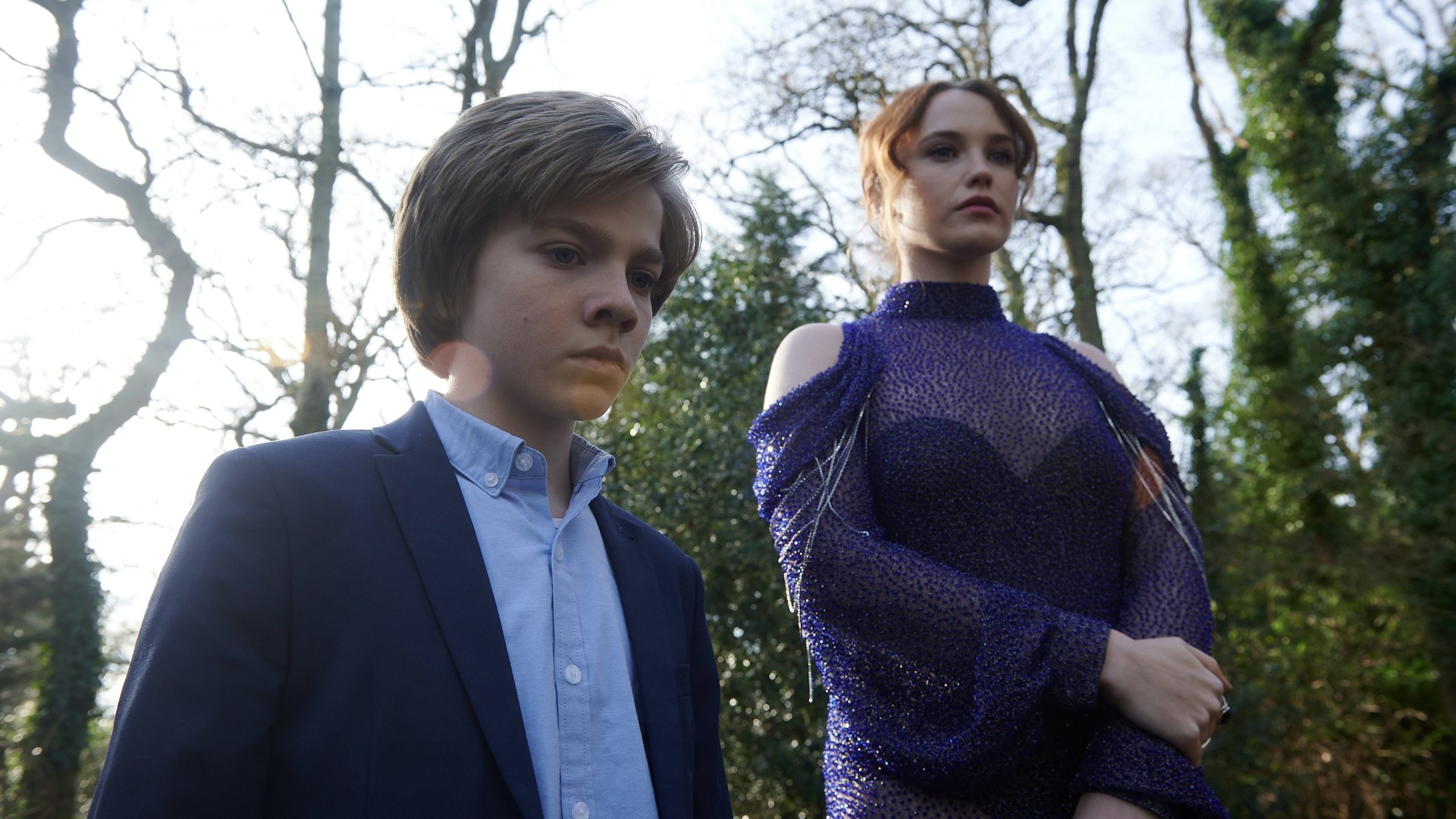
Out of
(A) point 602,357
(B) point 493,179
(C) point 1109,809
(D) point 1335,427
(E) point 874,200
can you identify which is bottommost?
(C) point 1109,809

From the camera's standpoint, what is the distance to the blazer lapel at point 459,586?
3.81 ft

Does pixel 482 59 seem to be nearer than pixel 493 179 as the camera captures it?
No

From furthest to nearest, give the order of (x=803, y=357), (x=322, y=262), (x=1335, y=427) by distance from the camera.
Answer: (x=1335, y=427)
(x=322, y=262)
(x=803, y=357)

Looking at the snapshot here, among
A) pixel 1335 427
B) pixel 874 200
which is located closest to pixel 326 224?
pixel 874 200

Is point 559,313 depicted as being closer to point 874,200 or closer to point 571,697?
point 571,697

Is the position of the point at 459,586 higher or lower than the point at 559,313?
lower

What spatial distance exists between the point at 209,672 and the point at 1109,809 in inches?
49.3

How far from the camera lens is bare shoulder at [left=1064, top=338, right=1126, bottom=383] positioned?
2.07 metres

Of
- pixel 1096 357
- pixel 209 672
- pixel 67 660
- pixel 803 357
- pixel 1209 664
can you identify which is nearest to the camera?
pixel 209 672

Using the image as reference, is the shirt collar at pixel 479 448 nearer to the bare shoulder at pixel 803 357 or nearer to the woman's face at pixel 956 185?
the bare shoulder at pixel 803 357

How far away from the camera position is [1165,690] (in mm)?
1465

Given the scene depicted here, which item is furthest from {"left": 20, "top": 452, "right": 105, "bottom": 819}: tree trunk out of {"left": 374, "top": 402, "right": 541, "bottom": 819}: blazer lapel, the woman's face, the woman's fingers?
the woman's fingers

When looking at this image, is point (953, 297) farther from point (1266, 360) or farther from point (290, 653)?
point (1266, 360)

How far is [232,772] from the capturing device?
1.03 meters
